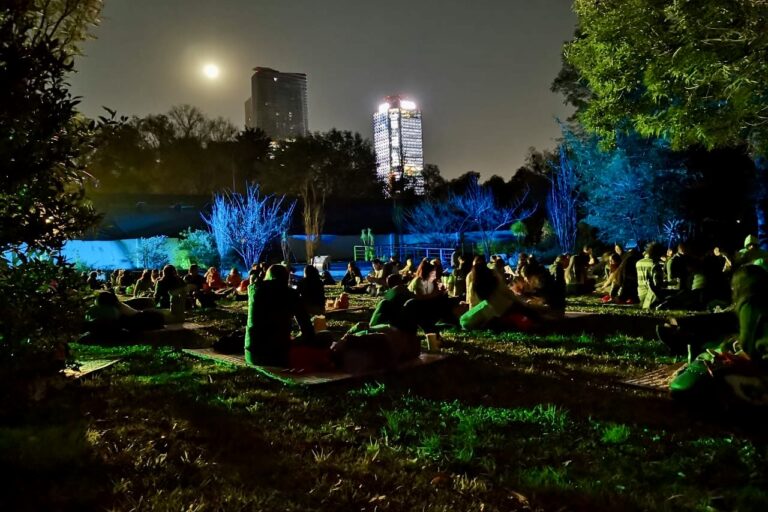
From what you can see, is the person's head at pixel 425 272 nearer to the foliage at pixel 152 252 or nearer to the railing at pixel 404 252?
the railing at pixel 404 252

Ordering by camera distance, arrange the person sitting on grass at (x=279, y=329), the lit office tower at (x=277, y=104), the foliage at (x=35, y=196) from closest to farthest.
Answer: the foliage at (x=35, y=196)
the person sitting on grass at (x=279, y=329)
the lit office tower at (x=277, y=104)

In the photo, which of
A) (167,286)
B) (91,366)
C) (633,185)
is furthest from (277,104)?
(91,366)

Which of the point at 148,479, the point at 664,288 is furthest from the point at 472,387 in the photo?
the point at 664,288

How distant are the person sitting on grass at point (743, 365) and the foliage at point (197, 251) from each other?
2586 cm

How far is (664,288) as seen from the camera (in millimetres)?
12977

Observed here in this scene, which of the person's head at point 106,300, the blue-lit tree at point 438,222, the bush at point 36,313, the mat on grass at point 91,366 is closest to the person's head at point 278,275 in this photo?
the mat on grass at point 91,366

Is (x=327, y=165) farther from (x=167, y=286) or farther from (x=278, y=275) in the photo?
(x=278, y=275)

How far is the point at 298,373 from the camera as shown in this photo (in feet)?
22.6

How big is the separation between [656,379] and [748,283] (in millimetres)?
1609

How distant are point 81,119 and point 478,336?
6.57 meters

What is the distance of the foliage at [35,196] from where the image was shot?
4.43 meters

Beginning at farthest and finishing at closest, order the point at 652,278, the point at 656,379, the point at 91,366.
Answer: the point at 652,278 < the point at 91,366 < the point at 656,379

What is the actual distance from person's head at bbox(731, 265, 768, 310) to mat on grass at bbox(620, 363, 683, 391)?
47.8 inches

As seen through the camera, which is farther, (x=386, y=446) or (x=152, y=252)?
(x=152, y=252)
